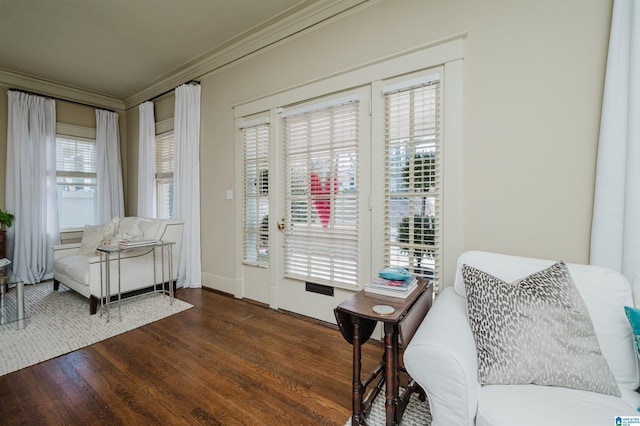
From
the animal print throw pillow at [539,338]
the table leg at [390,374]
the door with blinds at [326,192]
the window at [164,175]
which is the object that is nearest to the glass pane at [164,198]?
the window at [164,175]

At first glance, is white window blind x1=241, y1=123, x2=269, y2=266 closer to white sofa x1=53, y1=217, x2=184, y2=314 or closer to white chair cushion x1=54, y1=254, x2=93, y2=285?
white sofa x1=53, y1=217, x2=184, y2=314

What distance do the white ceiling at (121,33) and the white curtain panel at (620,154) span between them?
2079 mm

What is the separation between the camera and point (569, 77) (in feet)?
5.08

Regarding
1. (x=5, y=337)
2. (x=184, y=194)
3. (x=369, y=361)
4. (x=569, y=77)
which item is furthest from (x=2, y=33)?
(x=569, y=77)

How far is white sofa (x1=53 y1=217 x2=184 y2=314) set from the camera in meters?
2.71

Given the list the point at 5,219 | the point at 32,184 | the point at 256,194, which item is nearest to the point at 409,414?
the point at 256,194

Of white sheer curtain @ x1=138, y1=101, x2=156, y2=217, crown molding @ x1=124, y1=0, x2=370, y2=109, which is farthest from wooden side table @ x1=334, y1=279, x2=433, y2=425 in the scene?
white sheer curtain @ x1=138, y1=101, x2=156, y2=217

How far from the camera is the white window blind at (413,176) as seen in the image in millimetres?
1941

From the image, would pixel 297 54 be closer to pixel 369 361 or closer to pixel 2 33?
pixel 369 361

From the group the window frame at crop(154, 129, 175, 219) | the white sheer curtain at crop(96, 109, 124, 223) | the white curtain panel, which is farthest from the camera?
the white sheer curtain at crop(96, 109, 124, 223)

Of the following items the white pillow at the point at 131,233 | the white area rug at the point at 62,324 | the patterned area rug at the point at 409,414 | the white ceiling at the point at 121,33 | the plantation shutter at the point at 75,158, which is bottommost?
the white area rug at the point at 62,324

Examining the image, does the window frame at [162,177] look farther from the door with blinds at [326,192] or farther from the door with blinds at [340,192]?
the door with blinds at [326,192]

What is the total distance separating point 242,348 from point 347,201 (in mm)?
1430

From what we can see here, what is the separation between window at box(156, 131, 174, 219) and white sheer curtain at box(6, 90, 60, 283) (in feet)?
4.62
